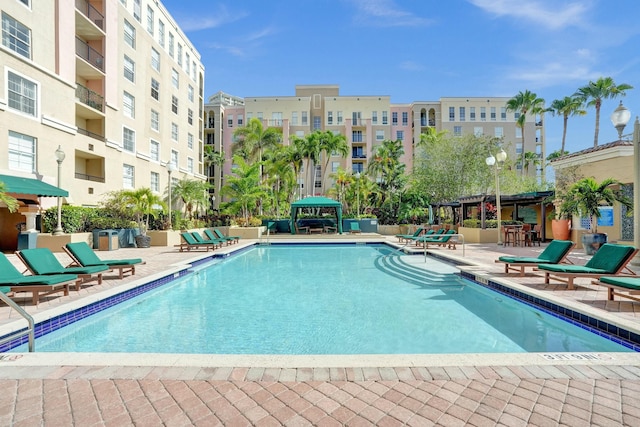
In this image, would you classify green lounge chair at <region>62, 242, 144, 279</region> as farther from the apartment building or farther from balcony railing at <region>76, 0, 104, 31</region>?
balcony railing at <region>76, 0, 104, 31</region>

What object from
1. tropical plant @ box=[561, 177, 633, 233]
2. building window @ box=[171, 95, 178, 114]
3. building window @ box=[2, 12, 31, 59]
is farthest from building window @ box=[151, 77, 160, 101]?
tropical plant @ box=[561, 177, 633, 233]

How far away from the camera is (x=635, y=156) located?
7355mm

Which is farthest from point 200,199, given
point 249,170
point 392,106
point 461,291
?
point 392,106

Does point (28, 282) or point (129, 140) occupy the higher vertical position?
point (129, 140)

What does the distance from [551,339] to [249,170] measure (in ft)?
74.2

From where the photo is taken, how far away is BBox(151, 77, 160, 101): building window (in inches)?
1035

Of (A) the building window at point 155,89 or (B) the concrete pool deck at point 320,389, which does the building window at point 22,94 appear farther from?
(B) the concrete pool deck at point 320,389

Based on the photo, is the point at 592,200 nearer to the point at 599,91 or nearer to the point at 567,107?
the point at 599,91

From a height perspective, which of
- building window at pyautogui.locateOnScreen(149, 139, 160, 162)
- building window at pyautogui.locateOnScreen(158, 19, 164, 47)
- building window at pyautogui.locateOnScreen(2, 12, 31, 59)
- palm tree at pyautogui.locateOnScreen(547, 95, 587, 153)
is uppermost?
building window at pyautogui.locateOnScreen(158, 19, 164, 47)

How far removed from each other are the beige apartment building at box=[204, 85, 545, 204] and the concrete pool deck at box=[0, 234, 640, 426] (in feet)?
145

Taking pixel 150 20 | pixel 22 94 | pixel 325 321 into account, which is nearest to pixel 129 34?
pixel 150 20

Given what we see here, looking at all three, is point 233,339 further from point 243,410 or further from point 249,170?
point 249,170

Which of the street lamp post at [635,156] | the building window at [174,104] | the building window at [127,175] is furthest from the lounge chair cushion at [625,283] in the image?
the building window at [174,104]

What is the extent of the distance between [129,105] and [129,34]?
4956 millimetres
